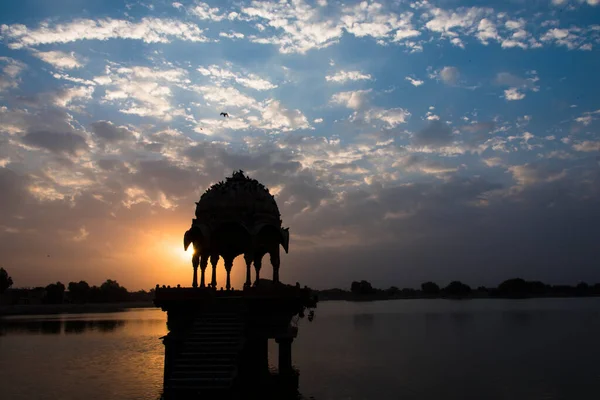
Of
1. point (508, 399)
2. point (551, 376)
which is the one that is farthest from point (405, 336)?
point (508, 399)

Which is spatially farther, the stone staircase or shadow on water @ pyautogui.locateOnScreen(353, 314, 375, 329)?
shadow on water @ pyautogui.locateOnScreen(353, 314, 375, 329)

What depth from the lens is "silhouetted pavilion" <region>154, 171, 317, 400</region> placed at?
23734 mm

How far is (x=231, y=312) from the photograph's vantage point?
28.0 metres

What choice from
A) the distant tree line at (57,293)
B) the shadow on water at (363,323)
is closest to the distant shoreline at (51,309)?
the distant tree line at (57,293)

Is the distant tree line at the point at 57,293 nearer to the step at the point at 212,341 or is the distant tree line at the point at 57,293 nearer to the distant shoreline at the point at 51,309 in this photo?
the distant shoreline at the point at 51,309

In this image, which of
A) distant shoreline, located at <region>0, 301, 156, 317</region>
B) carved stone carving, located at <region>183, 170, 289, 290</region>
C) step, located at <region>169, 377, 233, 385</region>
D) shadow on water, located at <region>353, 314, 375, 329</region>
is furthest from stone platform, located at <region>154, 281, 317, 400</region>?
distant shoreline, located at <region>0, 301, 156, 317</region>

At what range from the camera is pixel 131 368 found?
41.6 meters

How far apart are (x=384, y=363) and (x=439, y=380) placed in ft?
26.3

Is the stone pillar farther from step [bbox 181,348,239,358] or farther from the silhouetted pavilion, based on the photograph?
step [bbox 181,348,239,358]

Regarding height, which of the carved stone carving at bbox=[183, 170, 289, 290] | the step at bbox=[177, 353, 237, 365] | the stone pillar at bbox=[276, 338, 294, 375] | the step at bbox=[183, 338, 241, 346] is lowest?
the stone pillar at bbox=[276, 338, 294, 375]

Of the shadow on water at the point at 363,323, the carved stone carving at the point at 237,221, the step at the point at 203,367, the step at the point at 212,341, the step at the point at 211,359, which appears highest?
the carved stone carving at the point at 237,221

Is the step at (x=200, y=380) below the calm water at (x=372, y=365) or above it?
above

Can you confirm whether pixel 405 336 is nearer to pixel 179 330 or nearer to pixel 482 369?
pixel 482 369

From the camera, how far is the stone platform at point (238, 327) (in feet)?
83.5
